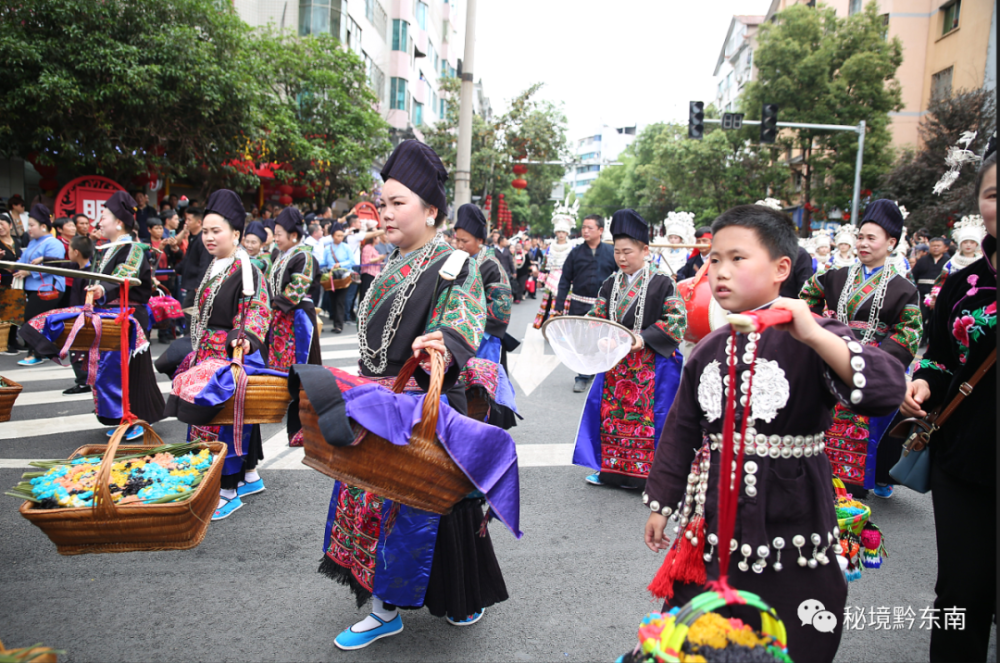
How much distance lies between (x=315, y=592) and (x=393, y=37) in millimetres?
34398

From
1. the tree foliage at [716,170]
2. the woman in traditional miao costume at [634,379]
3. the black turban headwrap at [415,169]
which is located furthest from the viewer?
the tree foliage at [716,170]

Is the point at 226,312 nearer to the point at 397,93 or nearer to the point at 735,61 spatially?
the point at 397,93

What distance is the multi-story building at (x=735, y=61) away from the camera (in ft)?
174

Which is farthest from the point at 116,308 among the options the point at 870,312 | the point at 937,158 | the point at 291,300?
the point at 937,158

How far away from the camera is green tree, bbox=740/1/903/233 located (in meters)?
25.2

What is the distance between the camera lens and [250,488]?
4594 mm

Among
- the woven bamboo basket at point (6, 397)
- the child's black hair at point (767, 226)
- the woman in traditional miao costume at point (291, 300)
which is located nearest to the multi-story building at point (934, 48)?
the woman in traditional miao costume at point (291, 300)

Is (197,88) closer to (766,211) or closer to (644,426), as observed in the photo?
(644,426)

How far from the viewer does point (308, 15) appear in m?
23.9

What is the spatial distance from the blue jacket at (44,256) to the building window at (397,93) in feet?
87.0

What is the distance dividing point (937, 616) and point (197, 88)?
13283 mm

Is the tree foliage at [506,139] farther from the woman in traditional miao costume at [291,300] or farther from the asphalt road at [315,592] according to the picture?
the asphalt road at [315,592]

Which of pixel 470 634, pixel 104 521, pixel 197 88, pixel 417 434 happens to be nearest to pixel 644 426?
pixel 470 634

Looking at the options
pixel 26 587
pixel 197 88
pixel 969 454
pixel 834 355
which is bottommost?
pixel 26 587
